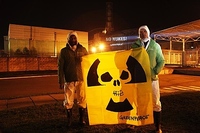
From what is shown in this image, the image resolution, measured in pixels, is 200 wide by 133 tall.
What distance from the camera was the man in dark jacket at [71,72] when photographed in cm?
518

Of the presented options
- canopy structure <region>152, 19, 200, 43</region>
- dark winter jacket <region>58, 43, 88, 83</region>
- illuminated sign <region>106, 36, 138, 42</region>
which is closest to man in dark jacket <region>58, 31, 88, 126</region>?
dark winter jacket <region>58, 43, 88, 83</region>

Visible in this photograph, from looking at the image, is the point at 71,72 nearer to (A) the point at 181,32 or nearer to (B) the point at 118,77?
(B) the point at 118,77

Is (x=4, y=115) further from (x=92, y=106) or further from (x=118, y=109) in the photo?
(x=118, y=109)

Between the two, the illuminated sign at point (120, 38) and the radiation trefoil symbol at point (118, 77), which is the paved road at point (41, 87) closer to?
the radiation trefoil symbol at point (118, 77)

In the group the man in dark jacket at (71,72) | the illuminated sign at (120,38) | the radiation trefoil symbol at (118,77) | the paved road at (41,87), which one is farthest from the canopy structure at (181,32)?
the illuminated sign at (120,38)

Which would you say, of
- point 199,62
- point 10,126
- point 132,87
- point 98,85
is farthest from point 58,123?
point 199,62

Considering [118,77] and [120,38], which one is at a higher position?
[120,38]

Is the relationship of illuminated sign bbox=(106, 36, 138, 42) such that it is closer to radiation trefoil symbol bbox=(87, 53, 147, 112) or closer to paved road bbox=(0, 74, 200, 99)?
paved road bbox=(0, 74, 200, 99)

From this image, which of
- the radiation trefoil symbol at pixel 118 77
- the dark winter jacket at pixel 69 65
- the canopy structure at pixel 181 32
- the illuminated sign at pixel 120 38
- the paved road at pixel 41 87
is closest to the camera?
the radiation trefoil symbol at pixel 118 77

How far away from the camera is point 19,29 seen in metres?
30.7

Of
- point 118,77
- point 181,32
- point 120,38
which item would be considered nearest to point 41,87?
point 118,77

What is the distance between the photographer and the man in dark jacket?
518 cm

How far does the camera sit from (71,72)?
17.0ft

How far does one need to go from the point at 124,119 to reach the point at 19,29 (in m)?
29.1
